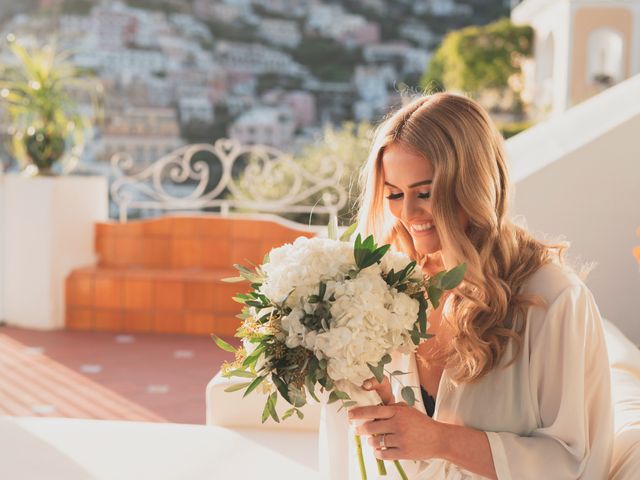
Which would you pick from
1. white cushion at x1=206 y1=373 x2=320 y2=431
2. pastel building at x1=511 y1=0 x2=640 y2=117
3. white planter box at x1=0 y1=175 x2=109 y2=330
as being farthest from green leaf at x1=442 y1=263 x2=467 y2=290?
pastel building at x1=511 y1=0 x2=640 y2=117

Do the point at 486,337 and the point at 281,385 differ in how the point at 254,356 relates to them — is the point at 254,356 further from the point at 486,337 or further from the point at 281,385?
the point at 486,337

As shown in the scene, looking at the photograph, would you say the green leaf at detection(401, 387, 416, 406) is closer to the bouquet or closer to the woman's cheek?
the bouquet

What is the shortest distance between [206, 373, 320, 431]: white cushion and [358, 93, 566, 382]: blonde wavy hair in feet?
2.88

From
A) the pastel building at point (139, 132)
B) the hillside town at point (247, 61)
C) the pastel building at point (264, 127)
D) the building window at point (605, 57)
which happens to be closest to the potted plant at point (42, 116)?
the building window at point (605, 57)

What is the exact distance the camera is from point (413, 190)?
4.78 ft

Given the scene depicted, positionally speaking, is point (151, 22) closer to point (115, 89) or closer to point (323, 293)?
point (115, 89)

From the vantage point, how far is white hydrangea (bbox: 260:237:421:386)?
1.28 m

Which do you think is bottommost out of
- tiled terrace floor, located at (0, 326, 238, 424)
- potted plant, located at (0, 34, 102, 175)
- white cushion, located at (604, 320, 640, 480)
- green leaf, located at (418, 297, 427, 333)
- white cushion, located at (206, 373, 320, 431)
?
tiled terrace floor, located at (0, 326, 238, 424)

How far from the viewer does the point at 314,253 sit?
53.6 inches

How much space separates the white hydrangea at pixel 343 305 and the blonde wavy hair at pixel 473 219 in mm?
125

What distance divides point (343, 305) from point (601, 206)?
5.39 ft

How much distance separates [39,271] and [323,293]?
13.6 feet

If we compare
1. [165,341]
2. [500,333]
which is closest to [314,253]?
[500,333]

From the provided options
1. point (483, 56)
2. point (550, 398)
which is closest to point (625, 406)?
point (550, 398)
